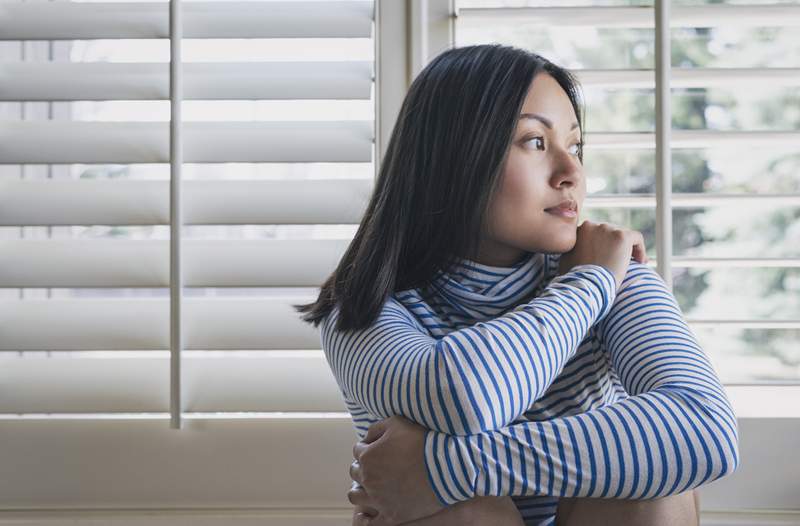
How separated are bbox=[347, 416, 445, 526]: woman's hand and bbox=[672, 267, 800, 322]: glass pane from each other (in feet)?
1.77

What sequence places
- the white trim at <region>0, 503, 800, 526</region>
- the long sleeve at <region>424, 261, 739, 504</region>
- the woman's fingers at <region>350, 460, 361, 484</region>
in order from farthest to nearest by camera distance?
the white trim at <region>0, 503, 800, 526</region>, the woman's fingers at <region>350, 460, 361, 484</region>, the long sleeve at <region>424, 261, 739, 504</region>

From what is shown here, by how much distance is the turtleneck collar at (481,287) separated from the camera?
921mm

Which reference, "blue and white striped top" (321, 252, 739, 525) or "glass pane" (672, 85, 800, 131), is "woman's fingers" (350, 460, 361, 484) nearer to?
"blue and white striped top" (321, 252, 739, 525)

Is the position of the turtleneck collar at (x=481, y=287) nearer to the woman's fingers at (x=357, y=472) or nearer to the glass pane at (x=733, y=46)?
the woman's fingers at (x=357, y=472)

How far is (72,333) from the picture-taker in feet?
3.66

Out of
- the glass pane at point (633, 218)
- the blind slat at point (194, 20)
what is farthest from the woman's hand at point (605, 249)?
the blind slat at point (194, 20)

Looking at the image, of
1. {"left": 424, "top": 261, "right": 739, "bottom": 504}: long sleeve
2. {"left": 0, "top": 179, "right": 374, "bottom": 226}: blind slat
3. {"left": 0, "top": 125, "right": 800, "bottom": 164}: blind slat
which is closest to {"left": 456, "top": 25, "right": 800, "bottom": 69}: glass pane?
{"left": 0, "top": 125, "right": 800, "bottom": 164}: blind slat

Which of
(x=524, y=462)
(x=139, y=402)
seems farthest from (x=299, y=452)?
(x=524, y=462)

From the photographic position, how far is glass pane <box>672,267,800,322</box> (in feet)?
3.72

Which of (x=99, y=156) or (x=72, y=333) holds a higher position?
(x=99, y=156)

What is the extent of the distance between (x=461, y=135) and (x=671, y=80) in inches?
16.0

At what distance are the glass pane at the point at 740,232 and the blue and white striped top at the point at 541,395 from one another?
33 centimetres

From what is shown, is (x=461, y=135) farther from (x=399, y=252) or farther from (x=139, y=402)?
(x=139, y=402)

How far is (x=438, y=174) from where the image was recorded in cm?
90
